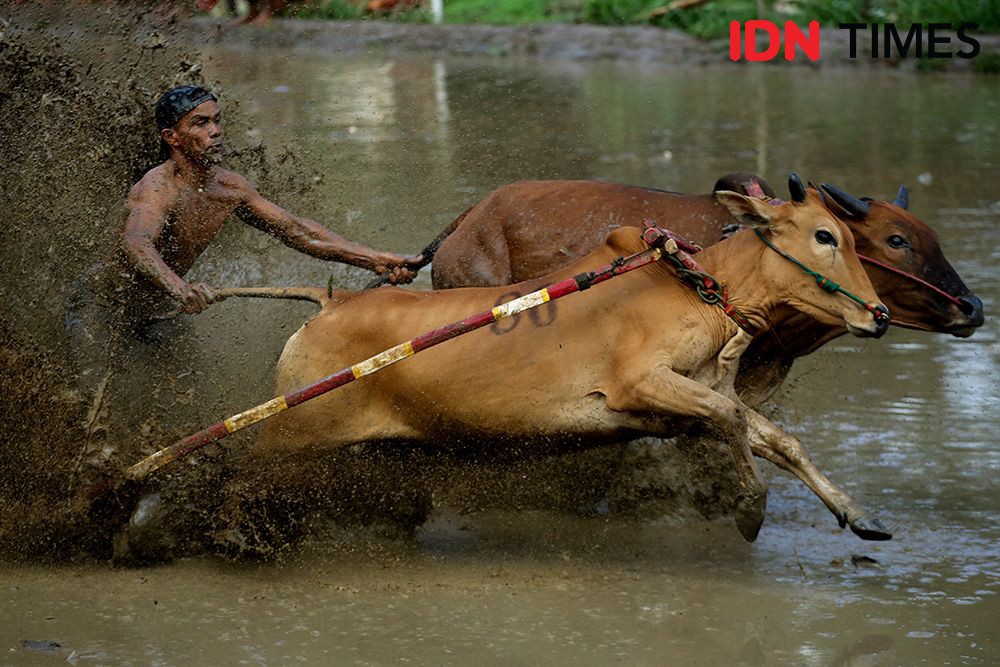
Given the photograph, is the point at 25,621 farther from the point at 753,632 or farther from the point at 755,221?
the point at 755,221

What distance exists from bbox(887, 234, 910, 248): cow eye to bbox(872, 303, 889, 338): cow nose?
0.91 m

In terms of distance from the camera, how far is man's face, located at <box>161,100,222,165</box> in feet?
21.1

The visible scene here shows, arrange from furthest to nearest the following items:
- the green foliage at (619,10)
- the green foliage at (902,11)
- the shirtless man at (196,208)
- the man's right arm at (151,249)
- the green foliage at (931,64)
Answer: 1. the green foliage at (619,10)
2. the green foliage at (902,11)
3. the green foliage at (931,64)
4. the shirtless man at (196,208)
5. the man's right arm at (151,249)

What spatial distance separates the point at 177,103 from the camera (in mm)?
6426

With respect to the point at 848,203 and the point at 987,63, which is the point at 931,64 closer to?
the point at 987,63

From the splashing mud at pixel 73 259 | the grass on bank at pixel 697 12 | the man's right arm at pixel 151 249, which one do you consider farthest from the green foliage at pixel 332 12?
the man's right arm at pixel 151 249

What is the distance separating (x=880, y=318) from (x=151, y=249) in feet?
9.33

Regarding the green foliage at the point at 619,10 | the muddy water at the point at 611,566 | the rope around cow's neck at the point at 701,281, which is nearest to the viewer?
the muddy water at the point at 611,566

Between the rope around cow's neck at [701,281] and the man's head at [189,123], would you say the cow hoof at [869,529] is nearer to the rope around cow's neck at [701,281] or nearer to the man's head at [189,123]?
the rope around cow's neck at [701,281]

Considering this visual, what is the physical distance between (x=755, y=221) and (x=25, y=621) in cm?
296

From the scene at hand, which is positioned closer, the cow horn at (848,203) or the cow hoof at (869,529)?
the cow hoof at (869,529)

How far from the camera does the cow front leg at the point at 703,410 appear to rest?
539cm

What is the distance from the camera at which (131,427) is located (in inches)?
244

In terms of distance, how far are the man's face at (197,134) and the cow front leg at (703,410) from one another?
2111 mm
